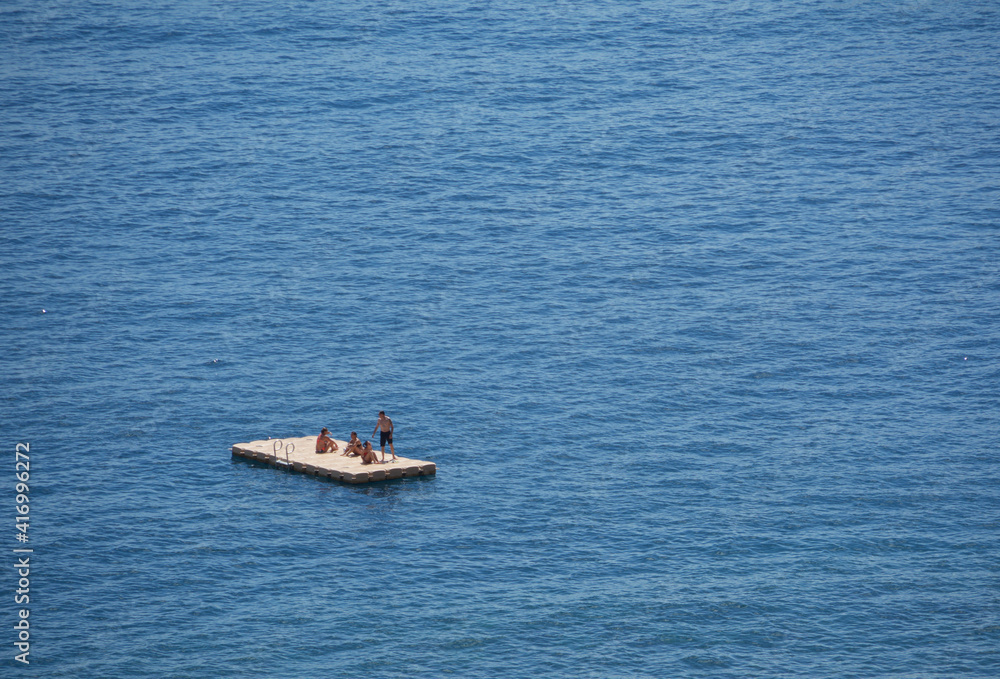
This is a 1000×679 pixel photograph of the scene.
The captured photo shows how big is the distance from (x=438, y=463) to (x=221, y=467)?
479 inches

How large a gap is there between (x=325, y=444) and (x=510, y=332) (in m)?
25.5

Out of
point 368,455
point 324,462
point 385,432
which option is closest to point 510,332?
point 385,432

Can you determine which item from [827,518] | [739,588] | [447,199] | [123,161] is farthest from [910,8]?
[739,588]

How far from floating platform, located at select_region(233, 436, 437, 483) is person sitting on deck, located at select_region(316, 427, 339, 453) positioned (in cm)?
25

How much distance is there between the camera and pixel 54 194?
114062mm

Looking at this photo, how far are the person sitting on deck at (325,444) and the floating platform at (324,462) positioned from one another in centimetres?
25

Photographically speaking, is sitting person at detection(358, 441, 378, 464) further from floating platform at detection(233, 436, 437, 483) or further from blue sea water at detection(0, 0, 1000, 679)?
blue sea water at detection(0, 0, 1000, 679)

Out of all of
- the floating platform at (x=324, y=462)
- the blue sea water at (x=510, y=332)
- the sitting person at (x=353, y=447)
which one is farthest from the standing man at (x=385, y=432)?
the blue sea water at (x=510, y=332)

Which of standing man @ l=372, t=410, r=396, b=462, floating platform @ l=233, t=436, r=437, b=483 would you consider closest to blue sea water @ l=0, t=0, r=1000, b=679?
floating platform @ l=233, t=436, r=437, b=483

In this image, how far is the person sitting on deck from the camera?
70250mm

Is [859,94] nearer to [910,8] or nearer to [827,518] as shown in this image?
[910,8]

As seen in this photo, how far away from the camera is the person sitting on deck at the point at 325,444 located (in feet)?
230

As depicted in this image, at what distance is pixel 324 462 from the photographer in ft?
226

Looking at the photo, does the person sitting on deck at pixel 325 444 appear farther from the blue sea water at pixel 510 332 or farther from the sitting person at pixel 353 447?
the blue sea water at pixel 510 332
